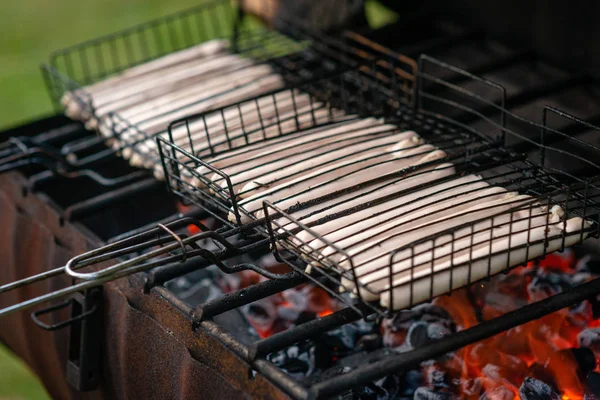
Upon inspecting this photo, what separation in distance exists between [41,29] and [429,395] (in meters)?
7.26

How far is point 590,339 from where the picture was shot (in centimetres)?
302

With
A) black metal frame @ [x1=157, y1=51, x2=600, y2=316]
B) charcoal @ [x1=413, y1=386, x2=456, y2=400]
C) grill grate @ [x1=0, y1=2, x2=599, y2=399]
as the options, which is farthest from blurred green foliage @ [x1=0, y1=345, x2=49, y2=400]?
charcoal @ [x1=413, y1=386, x2=456, y2=400]

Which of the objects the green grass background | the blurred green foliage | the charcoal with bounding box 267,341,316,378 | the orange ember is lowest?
the blurred green foliage

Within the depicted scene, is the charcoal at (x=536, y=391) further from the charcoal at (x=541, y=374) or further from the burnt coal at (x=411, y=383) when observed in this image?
the burnt coal at (x=411, y=383)

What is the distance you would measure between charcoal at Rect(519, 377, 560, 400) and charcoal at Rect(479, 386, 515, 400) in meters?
0.04

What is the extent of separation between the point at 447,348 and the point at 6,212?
2.34 meters

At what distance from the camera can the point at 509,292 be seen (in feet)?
11.0

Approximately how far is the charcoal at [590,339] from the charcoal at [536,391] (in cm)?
27

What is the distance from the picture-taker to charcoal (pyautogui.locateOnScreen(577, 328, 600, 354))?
2.98m

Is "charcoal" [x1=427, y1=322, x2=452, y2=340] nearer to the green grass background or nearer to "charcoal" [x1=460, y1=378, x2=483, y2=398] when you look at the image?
"charcoal" [x1=460, y1=378, x2=483, y2=398]

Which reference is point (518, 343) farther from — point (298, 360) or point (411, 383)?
→ point (298, 360)

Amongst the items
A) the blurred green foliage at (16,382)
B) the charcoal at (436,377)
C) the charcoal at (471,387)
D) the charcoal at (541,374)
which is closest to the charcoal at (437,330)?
the charcoal at (436,377)

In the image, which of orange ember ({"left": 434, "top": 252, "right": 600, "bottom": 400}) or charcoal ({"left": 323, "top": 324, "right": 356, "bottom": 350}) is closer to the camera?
orange ember ({"left": 434, "top": 252, "right": 600, "bottom": 400})

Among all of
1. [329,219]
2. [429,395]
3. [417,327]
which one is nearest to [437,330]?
[417,327]
